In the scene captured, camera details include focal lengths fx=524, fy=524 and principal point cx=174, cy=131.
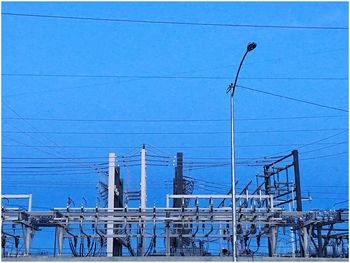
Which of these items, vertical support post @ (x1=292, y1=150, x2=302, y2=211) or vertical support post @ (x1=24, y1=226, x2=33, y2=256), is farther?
vertical support post @ (x1=292, y1=150, x2=302, y2=211)

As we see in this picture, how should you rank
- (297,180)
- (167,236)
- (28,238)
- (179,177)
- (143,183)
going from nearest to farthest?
(167,236) → (28,238) → (143,183) → (179,177) → (297,180)

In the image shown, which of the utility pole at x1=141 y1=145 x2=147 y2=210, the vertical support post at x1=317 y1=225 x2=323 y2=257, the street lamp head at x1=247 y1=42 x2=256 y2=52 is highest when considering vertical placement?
the street lamp head at x1=247 y1=42 x2=256 y2=52

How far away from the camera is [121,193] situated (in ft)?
153

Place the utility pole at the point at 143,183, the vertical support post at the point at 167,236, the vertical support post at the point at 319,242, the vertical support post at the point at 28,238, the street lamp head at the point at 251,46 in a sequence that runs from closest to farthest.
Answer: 1. the street lamp head at the point at 251,46
2. the vertical support post at the point at 167,236
3. the vertical support post at the point at 28,238
4. the vertical support post at the point at 319,242
5. the utility pole at the point at 143,183

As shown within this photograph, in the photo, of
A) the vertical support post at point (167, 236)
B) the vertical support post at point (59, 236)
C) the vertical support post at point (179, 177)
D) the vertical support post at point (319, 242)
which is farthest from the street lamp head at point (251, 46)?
the vertical support post at point (179, 177)

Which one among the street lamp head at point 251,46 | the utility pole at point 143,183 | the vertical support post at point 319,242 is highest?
the street lamp head at point 251,46

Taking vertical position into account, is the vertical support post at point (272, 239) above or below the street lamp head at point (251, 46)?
below

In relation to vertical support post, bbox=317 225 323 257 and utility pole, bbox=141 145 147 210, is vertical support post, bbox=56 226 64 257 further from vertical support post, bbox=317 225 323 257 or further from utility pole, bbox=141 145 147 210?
vertical support post, bbox=317 225 323 257

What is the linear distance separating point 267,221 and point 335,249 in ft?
29.2

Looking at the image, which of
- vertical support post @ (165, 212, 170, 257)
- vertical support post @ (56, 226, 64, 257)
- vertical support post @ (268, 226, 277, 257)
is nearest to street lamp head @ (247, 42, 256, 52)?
vertical support post @ (165, 212, 170, 257)

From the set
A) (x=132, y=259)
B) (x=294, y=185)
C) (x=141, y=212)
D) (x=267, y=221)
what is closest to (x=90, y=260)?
(x=132, y=259)

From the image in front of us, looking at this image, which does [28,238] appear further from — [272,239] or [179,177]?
[272,239]

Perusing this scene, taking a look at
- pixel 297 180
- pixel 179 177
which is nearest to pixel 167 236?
pixel 179 177

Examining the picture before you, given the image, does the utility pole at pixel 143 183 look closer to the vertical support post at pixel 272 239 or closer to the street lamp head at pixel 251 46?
the vertical support post at pixel 272 239
